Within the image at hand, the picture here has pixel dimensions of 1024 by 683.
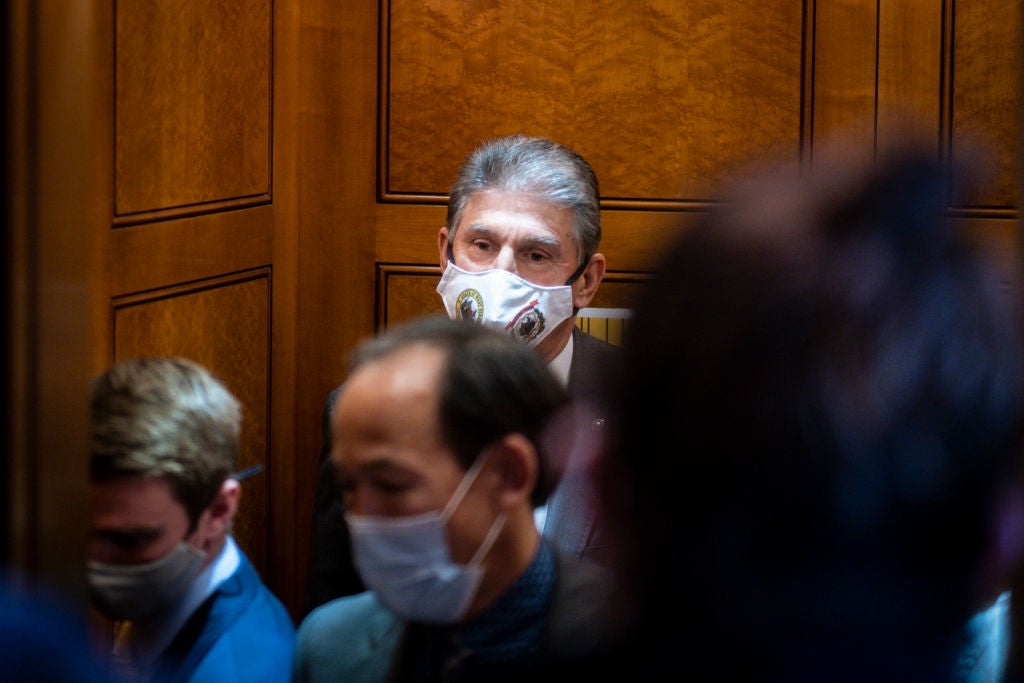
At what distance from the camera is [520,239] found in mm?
2992

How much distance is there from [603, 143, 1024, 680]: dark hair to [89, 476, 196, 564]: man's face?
986 mm

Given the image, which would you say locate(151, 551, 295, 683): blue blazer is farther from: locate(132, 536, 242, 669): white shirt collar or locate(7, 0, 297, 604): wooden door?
locate(7, 0, 297, 604): wooden door

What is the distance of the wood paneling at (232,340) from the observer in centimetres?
302

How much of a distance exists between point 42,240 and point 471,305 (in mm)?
1797

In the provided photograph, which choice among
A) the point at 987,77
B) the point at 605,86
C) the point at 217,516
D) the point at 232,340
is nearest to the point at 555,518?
the point at 217,516

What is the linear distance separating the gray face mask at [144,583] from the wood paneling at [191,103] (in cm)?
136

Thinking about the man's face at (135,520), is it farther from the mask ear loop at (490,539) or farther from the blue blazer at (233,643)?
the mask ear loop at (490,539)

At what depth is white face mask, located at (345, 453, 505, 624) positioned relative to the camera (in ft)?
4.86

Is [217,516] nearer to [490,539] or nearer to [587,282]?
[490,539]

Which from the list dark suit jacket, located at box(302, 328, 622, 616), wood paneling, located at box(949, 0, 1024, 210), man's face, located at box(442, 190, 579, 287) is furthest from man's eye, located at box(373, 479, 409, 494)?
wood paneling, located at box(949, 0, 1024, 210)

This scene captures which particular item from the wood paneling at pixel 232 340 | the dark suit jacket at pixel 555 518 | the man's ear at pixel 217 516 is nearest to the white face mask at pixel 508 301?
the dark suit jacket at pixel 555 518

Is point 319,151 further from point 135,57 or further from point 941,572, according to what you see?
point 941,572

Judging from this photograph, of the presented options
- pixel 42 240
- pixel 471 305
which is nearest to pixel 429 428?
pixel 42 240

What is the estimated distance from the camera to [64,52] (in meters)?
1.21
